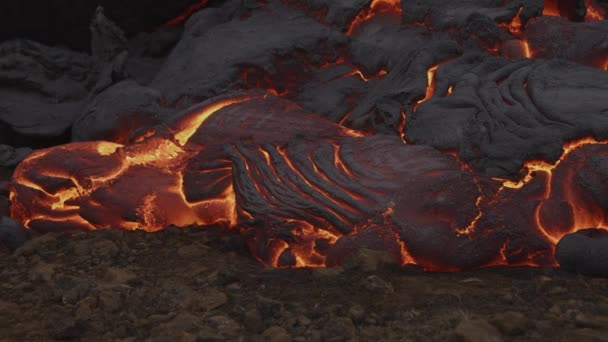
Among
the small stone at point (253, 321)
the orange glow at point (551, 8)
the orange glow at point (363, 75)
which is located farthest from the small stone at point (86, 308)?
the orange glow at point (551, 8)

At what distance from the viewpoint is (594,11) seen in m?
4.70

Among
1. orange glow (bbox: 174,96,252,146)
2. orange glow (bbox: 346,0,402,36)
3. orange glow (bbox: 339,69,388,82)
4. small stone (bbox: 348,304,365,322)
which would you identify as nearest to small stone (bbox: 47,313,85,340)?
small stone (bbox: 348,304,365,322)

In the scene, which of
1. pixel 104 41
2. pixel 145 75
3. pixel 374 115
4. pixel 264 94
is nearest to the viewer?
pixel 374 115

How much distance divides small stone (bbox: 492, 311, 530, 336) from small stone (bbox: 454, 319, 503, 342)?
27mm

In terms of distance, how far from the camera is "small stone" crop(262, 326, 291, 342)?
6.44 ft

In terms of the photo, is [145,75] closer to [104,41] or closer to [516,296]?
[104,41]

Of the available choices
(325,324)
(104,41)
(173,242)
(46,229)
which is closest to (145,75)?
(104,41)

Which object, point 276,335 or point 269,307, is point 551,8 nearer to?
point 269,307

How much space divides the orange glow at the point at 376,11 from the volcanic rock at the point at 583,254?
231 cm

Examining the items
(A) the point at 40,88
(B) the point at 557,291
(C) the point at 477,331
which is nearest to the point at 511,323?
(C) the point at 477,331

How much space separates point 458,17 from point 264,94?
1273 millimetres

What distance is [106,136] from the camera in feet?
13.2

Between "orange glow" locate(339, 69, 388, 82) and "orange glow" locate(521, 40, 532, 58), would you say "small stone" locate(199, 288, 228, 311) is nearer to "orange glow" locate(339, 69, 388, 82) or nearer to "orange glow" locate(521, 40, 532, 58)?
"orange glow" locate(339, 69, 388, 82)

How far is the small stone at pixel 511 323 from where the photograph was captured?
193 cm
